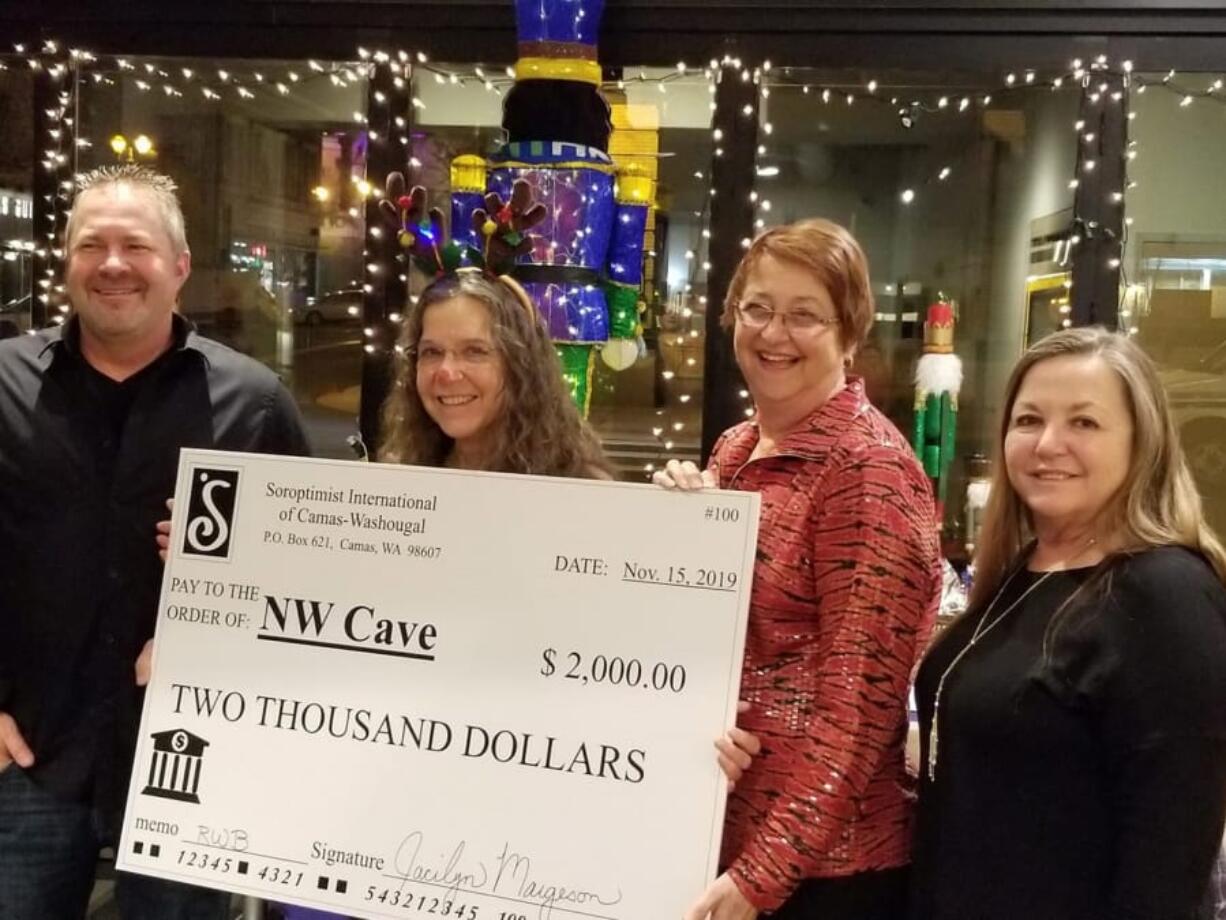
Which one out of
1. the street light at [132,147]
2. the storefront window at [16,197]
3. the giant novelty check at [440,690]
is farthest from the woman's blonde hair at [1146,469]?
the storefront window at [16,197]

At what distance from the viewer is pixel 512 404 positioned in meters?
1.63

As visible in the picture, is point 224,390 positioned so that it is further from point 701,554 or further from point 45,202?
point 45,202

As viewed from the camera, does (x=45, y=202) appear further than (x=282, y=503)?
Yes

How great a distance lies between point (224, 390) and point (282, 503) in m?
0.29

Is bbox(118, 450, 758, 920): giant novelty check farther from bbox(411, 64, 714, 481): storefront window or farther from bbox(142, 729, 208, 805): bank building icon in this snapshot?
bbox(411, 64, 714, 481): storefront window

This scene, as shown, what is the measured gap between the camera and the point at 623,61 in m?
3.19

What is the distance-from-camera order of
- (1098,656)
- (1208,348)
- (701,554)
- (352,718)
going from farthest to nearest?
(1208,348), (352,718), (701,554), (1098,656)

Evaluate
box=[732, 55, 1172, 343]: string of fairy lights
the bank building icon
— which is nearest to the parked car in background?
box=[732, 55, 1172, 343]: string of fairy lights

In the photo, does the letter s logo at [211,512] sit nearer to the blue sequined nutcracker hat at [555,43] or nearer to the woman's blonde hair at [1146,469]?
the woman's blonde hair at [1146,469]

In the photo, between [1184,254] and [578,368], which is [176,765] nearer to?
[578,368]

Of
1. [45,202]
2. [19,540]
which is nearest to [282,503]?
[19,540]

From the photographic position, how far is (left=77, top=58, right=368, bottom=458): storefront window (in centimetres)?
338

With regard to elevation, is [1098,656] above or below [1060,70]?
below
